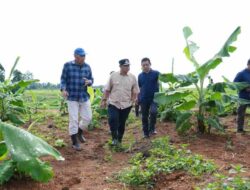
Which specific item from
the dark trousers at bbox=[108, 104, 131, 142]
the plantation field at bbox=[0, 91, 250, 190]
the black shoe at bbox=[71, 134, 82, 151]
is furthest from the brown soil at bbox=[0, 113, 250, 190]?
the dark trousers at bbox=[108, 104, 131, 142]

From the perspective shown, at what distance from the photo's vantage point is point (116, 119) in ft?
25.6

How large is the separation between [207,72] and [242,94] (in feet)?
3.70

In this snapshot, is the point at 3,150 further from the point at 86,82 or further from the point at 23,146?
the point at 86,82

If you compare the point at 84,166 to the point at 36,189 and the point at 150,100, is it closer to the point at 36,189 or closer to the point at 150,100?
the point at 36,189

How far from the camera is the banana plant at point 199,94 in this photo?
8008 mm

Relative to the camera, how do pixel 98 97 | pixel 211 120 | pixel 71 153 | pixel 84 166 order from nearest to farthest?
pixel 84 166
pixel 71 153
pixel 211 120
pixel 98 97

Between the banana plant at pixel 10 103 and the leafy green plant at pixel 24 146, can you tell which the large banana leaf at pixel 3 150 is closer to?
the leafy green plant at pixel 24 146

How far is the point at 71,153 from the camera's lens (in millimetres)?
7391

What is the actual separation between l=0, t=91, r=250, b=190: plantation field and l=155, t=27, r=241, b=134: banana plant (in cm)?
29

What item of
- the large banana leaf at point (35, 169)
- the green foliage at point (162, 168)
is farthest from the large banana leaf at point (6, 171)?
the green foliage at point (162, 168)

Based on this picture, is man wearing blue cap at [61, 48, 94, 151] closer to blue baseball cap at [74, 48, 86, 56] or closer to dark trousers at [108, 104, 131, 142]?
blue baseball cap at [74, 48, 86, 56]

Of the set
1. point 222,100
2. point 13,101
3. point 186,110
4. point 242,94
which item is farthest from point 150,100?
point 13,101

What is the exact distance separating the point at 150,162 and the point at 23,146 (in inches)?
103

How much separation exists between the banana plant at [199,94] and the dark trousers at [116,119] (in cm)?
69
